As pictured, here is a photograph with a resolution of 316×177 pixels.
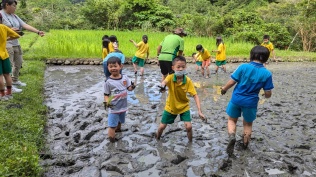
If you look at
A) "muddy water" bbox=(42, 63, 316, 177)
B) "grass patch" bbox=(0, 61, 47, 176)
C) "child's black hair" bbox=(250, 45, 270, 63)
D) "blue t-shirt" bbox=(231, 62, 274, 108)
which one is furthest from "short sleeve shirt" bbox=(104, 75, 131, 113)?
"child's black hair" bbox=(250, 45, 270, 63)

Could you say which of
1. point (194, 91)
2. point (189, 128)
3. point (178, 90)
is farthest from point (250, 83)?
point (189, 128)

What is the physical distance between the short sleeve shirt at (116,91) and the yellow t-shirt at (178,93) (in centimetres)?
76

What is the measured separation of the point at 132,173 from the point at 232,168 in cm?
135

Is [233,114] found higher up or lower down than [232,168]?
higher up

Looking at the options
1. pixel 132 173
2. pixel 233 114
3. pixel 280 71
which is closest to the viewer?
pixel 132 173

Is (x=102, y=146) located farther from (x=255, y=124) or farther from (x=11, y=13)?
(x=11, y=13)

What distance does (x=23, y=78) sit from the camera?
26.0ft

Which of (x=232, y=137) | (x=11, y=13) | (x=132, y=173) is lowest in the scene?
(x=132, y=173)

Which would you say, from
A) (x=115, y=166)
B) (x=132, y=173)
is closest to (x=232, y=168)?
(x=132, y=173)

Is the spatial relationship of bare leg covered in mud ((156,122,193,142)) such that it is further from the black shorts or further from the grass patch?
the black shorts

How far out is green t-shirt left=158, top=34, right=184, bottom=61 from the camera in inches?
270

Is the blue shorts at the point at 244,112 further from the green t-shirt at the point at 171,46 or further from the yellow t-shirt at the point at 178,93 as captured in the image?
the green t-shirt at the point at 171,46

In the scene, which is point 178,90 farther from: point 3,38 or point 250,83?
point 3,38

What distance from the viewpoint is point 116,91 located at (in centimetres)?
441
